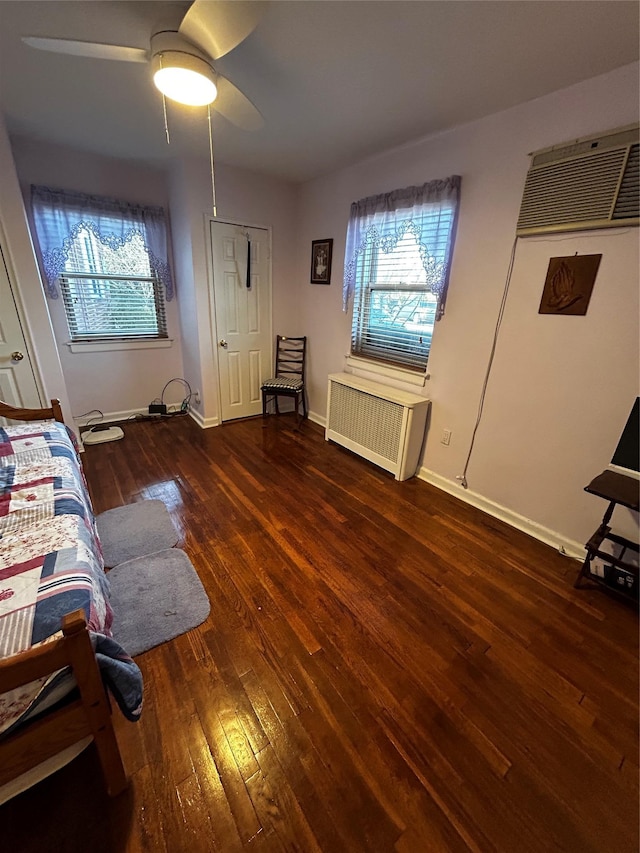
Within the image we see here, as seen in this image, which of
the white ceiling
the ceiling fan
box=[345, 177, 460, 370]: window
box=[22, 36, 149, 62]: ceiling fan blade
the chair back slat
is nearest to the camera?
the ceiling fan

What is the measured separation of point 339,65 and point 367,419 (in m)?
2.22

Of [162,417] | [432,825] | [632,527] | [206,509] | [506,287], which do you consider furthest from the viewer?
[162,417]

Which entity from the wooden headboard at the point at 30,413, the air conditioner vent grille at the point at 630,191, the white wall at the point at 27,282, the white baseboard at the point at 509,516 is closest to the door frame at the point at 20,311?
the white wall at the point at 27,282

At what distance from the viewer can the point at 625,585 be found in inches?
74.0

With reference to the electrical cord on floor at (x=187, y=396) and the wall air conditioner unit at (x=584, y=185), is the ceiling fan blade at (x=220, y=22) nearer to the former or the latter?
the wall air conditioner unit at (x=584, y=185)

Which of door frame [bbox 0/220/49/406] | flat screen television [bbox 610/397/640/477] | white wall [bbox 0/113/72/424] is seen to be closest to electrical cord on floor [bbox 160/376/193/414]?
white wall [bbox 0/113/72/424]

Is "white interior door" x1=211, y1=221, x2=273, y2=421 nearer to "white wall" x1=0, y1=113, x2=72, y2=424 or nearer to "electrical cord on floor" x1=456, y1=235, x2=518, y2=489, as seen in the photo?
"white wall" x1=0, y1=113, x2=72, y2=424

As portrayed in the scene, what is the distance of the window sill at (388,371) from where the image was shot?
9.36 feet

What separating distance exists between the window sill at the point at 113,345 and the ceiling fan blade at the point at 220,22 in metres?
2.89

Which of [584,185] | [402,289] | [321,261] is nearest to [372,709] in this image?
[584,185]

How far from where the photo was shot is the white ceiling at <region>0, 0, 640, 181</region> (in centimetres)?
140

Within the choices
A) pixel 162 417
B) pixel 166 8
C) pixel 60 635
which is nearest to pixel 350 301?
pixel 166 8

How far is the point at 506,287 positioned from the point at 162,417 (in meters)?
3.60

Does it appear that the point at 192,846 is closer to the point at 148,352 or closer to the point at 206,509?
the point at 206,509
